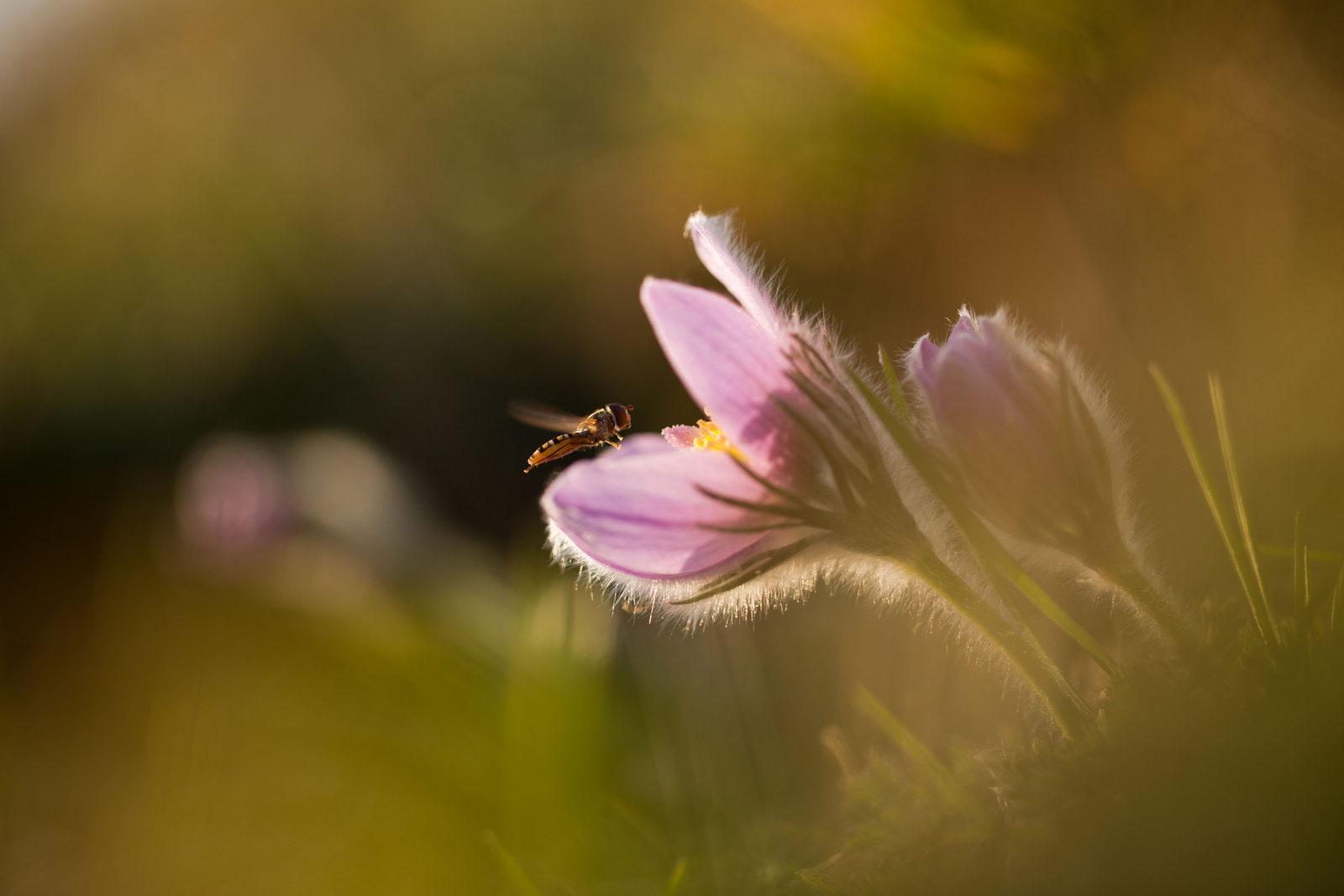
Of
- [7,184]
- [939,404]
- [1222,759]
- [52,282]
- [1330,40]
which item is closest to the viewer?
[1222,759]

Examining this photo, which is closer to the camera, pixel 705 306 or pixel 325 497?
pixel 705 306

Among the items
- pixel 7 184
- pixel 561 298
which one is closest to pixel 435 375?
pixel 561 298

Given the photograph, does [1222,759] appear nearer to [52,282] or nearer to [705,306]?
[705,306]

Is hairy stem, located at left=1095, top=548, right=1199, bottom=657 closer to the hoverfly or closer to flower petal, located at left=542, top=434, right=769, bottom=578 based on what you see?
flower petal, located at left=542, top=434, right=769, bottom=578

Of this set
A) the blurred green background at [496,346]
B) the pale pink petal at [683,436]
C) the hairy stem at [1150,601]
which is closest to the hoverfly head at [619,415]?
the blurred green background at [496,346]

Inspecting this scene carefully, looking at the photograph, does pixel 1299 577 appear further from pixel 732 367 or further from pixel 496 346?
pixel 496 346

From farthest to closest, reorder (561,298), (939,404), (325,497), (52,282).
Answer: (52,282), (561,298), (325,497), (939,404)

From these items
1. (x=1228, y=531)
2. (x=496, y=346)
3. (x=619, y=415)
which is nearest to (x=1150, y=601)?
(x=1228, y=531)
